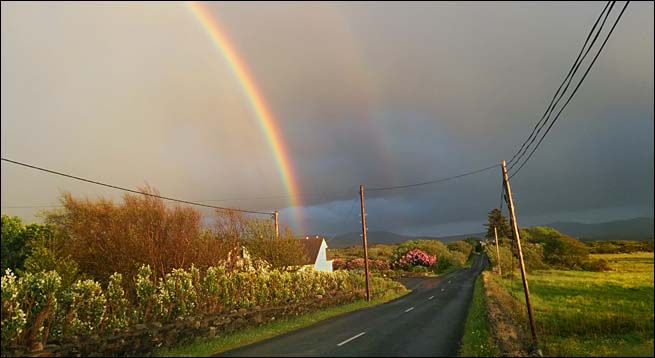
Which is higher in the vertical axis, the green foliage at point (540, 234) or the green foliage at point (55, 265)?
the green foliage at point (540, 234)

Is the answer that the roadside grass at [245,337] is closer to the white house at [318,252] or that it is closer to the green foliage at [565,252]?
the green foliage at [565,252]

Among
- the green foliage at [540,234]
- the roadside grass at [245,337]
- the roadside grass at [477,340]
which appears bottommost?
the roadside grass at [477,340]

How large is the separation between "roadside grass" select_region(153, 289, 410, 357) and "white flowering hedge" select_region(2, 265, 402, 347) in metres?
1.59

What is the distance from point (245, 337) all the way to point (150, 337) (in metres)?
4.23

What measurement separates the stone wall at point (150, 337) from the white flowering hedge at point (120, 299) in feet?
2.68

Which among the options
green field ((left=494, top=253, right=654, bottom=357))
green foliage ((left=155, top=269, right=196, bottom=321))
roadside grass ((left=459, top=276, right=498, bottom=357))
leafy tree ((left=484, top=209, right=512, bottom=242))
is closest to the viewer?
roadside grass ((left=459, top=276, right=498, bottom=357))

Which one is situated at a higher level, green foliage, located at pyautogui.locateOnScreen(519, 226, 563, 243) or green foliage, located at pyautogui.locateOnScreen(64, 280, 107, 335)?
green foliage, located at pyautogui.locateOnScreen(519, 226, 563, 243)

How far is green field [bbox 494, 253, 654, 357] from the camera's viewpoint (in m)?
13.7

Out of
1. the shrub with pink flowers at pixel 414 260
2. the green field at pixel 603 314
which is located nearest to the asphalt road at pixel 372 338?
the green field at pixel 603 314

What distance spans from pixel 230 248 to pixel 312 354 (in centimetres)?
1932

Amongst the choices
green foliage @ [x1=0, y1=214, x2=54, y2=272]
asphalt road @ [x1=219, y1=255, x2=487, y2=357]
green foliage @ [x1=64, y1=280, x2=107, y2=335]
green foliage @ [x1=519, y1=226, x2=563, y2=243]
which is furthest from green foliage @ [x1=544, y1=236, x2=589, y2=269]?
green foliage @ [x1=0, y1=214, x2=54, y2=272]

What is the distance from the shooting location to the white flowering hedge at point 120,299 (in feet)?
40.4

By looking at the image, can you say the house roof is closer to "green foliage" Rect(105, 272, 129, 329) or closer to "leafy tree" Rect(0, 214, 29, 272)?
"leafy tree" Rect(0, 214, 29, 272)

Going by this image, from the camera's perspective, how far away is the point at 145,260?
24.7 metres
